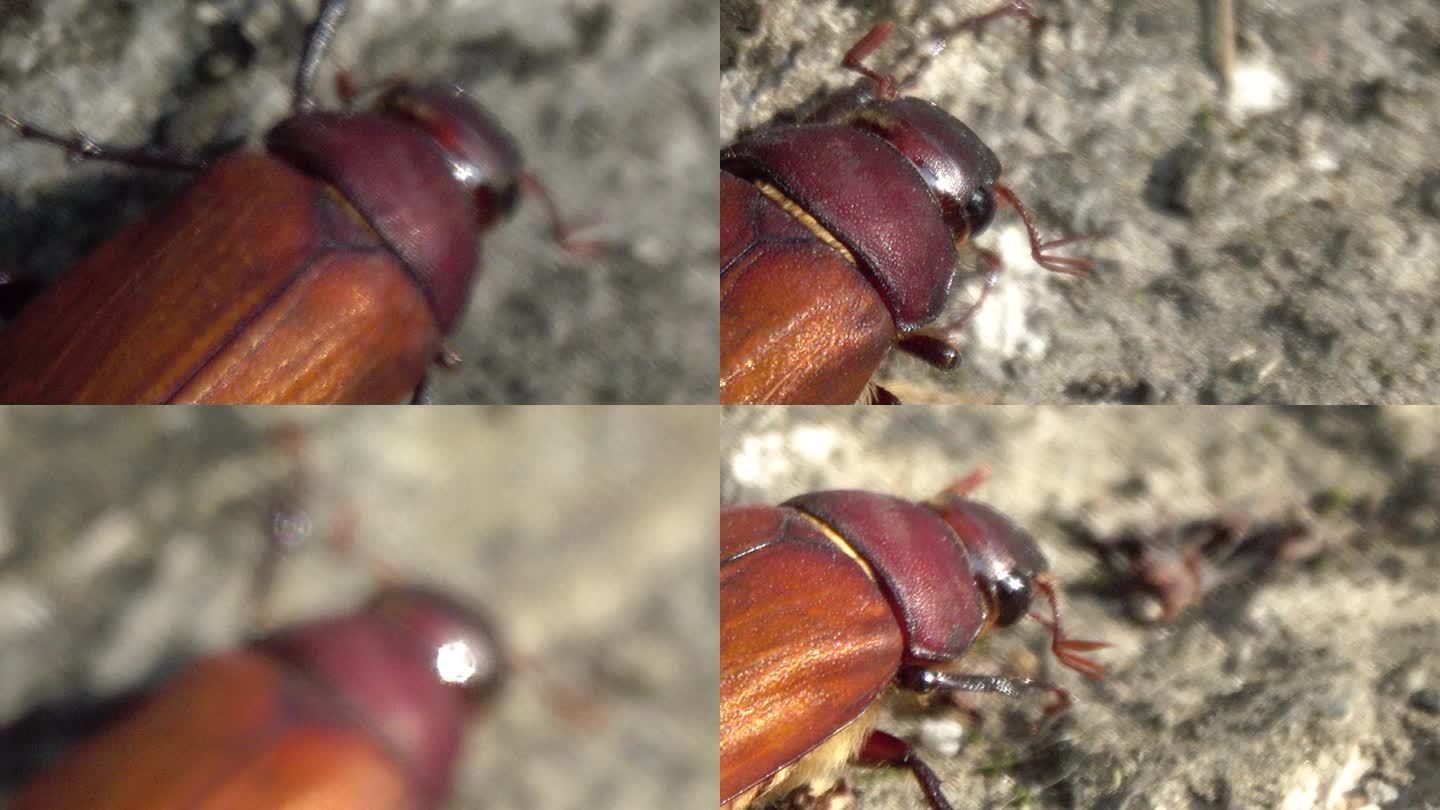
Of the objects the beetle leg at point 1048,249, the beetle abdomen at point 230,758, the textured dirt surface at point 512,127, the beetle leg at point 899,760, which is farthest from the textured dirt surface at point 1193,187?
the beetle abdomen at point 230,758

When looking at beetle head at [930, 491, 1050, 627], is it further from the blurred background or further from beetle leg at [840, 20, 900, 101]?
beetle leg at [840, 20, 900, 101]

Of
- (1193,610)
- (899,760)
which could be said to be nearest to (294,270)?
(899,760)

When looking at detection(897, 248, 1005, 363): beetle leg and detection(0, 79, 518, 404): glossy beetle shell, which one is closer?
detection(0, 79, 518, 404): glossy beetle shell

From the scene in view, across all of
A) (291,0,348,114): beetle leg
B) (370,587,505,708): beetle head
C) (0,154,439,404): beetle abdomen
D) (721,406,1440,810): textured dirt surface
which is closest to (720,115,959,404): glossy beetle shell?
(721,406,1440,810): textured dirt surface

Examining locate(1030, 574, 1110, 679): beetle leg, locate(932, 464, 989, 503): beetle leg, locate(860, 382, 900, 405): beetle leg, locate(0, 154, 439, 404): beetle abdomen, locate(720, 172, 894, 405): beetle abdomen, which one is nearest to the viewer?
locate(0, 154, 439, 404): beetle abdomen

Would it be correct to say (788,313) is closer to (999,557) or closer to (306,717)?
(999,557)

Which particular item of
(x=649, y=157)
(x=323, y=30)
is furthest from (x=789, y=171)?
(x=323, y=30)

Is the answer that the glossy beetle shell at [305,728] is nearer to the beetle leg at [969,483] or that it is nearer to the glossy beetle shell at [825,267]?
the glossy beetle shell at [825,267]

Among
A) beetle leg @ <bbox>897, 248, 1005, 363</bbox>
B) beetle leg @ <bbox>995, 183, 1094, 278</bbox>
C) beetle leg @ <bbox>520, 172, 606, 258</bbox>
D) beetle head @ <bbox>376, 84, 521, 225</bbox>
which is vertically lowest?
beetle leg @ <bbox>897, 248, 1005, 363</bbox>
